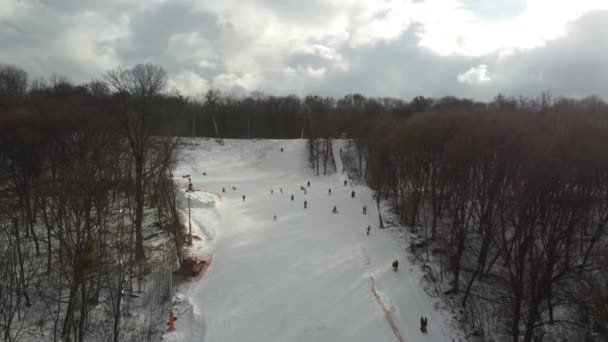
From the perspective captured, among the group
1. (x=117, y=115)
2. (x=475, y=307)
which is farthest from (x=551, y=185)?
(x=117, y=115)

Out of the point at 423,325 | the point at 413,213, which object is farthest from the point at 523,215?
the point at 413,213

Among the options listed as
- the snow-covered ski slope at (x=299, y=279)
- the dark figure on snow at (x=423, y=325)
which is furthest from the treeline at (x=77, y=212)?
the dark figure on snow at (x=423, y=325)

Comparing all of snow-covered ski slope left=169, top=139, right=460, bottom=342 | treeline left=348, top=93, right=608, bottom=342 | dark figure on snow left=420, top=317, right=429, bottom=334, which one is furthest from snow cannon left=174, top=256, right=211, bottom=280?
treeline left=348, top=93, right=608, bottom=342

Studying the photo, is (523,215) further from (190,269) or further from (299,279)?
(190,269)

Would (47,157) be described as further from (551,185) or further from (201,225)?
(551,185)

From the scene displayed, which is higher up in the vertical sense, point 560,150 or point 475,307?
point 560,150
